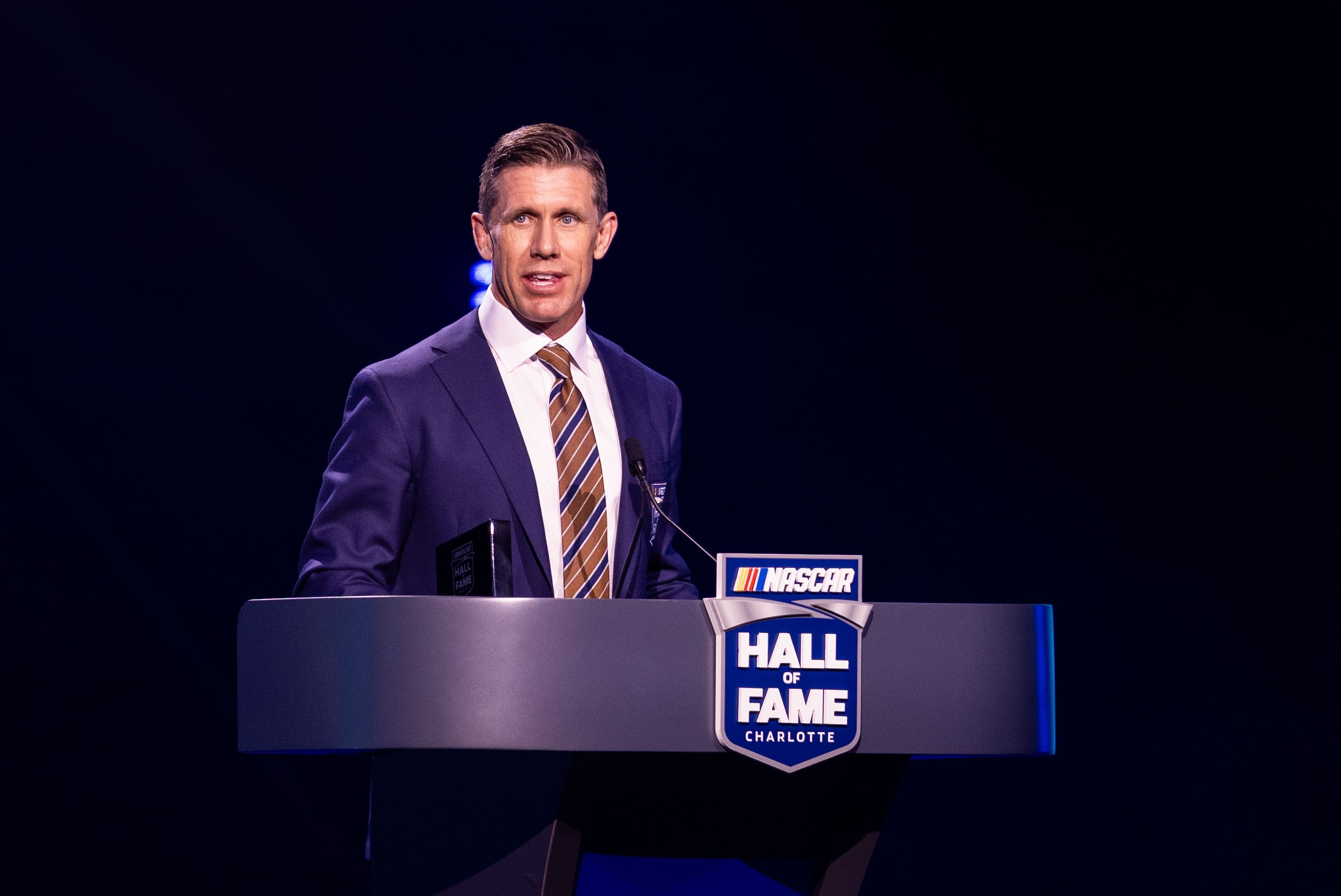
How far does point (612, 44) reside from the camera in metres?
3.47

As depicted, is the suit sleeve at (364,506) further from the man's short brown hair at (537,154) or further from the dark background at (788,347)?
the dark background at (788,347)

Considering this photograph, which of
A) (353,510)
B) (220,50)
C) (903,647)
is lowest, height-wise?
Result: (903,647)

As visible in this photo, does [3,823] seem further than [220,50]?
No

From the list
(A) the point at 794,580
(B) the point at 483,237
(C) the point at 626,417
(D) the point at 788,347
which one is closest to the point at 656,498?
(C) the point at 626,417

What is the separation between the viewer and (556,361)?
1817 mm

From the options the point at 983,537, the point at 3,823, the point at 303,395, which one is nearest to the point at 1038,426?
the point at 983,537

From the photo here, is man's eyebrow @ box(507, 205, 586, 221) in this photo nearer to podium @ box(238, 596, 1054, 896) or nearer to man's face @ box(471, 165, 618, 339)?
man's face @ box(471, 165, 618, 339)

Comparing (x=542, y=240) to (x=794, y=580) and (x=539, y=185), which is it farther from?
(x=794, y=580)

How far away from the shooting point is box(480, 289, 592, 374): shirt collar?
71.2 inches

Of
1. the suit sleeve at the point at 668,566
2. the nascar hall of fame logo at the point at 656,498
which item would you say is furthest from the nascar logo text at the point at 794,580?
the suit sleeve at the point at 668,566

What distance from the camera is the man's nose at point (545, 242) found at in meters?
1.88

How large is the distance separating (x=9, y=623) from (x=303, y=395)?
82cm

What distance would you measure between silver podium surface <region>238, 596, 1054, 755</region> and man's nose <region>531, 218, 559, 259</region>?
747 millimetres

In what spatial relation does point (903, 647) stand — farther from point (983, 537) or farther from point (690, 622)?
point (983, 537)
